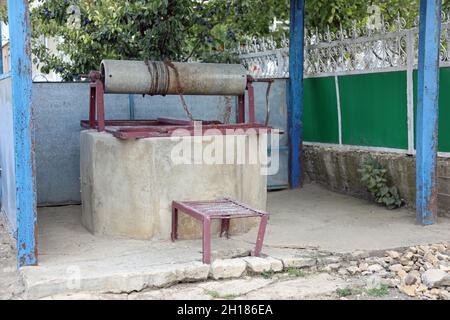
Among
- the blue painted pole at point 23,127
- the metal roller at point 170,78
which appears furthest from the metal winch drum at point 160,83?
the blue painted pole at point 23,127

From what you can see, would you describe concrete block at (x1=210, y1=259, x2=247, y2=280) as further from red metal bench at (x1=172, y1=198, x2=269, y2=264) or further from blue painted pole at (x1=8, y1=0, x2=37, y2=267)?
blue painted pole at (x1=8, y1=0, x2=37, y2=267)

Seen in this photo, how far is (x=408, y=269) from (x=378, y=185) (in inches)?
90.1

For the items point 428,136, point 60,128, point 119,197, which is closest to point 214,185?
point 119,197

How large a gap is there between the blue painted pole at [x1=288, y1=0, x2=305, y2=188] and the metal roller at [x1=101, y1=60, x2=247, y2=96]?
2116 millimetres

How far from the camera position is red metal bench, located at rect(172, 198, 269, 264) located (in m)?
4.96

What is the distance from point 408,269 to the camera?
5.12m

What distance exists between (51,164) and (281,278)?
4.02 metres

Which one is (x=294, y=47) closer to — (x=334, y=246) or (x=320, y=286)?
(x=334, y=246)

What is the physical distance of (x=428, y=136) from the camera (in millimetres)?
6289

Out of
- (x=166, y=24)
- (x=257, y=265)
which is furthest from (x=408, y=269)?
(x=166, y=24)

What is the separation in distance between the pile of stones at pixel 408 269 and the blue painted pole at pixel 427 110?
0.76m

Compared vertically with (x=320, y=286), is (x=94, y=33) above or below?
above

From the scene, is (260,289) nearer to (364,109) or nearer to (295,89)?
(364,109)

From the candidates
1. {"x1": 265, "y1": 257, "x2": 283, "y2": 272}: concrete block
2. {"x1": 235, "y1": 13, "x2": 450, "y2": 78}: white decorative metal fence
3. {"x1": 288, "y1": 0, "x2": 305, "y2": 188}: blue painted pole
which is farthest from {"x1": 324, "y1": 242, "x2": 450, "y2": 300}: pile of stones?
{"x1": 288, "y1": 0, "x2": 305, "y2": 188}: blue painted pole
